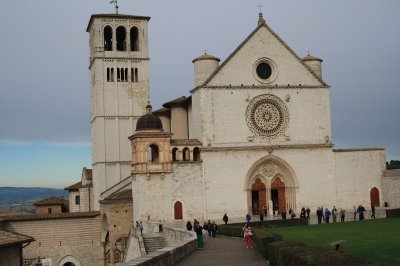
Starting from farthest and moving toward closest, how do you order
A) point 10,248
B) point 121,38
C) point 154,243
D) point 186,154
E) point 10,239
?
point 121,38 < point 186,154 < point 154,243 < point 10,239 < point 10,248

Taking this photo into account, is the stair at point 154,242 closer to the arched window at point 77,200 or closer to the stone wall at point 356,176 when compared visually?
the stone wall at point 356,176

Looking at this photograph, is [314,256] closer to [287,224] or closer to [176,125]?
[287,224]

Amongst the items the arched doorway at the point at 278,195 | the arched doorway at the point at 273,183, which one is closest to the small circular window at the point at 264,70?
the arched doorway at the point at 273,183

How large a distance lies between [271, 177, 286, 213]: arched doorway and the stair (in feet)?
48.1

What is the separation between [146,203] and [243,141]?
9.57m

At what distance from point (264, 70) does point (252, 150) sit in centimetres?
673

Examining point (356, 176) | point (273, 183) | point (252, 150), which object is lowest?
point (273, 183)

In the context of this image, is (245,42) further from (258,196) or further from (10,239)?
(10,239)

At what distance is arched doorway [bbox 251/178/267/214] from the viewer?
52.2 meters

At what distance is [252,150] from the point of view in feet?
168

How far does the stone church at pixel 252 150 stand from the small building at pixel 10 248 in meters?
20.0

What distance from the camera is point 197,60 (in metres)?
51.2

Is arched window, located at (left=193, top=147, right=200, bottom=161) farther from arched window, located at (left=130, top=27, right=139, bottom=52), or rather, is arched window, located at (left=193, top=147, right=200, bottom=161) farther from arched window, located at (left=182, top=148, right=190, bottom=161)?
arched window, located at (left=130, top=27, right=139, bottom=52)

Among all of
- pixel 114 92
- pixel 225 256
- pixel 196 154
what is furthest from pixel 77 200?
pixel 225 256
